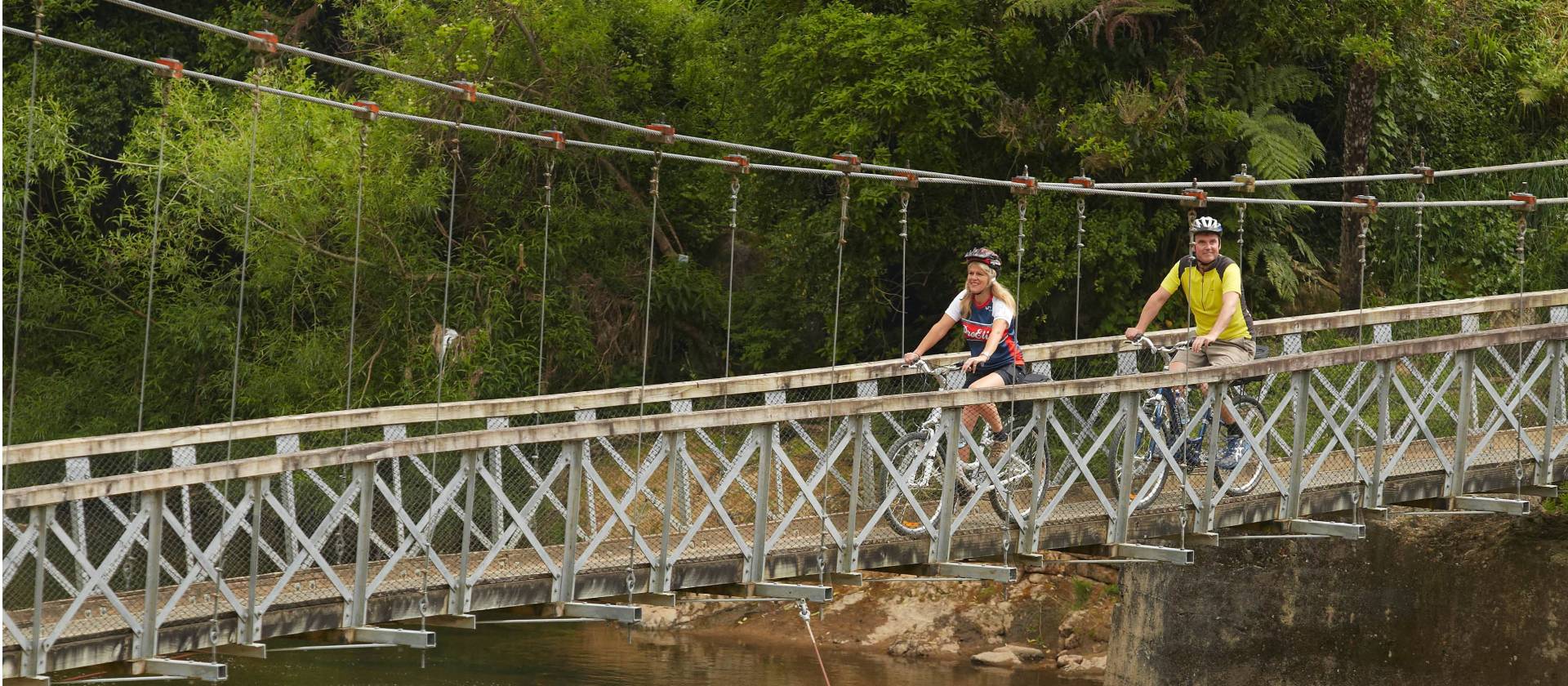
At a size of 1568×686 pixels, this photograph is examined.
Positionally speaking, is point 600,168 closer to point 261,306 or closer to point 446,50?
point 446,50

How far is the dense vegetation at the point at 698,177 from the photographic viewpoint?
611 inches

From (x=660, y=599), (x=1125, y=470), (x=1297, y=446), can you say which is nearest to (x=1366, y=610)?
(x=1297, y=446)

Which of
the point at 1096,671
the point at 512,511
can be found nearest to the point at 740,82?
the point at 1096,671

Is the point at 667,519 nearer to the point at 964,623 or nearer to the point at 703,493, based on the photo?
the point at 703,493

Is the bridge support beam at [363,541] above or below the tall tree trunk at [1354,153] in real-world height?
below

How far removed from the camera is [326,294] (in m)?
18.3

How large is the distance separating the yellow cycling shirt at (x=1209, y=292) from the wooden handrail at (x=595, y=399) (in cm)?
155

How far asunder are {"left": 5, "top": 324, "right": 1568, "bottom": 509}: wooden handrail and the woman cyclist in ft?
0.55

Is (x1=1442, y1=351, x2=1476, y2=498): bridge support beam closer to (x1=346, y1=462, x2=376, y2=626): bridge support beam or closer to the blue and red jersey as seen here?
the blue and red jersey

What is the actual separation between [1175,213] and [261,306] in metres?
8.83

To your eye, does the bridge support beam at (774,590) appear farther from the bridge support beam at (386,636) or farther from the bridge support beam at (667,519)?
the bridge support beam at (386,636)

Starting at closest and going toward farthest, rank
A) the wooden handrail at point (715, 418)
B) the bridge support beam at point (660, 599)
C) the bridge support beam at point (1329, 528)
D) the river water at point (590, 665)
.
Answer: the wooden handrail at point (715, 418)
the bridge support beam at point (660, 599)
the bridge support beam at point (1329, 528)
the river water at point (590, 665)

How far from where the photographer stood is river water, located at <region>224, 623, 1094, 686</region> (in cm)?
1394

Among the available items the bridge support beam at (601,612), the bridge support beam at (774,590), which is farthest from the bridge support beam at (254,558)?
the bridge support beam at (774,590)
